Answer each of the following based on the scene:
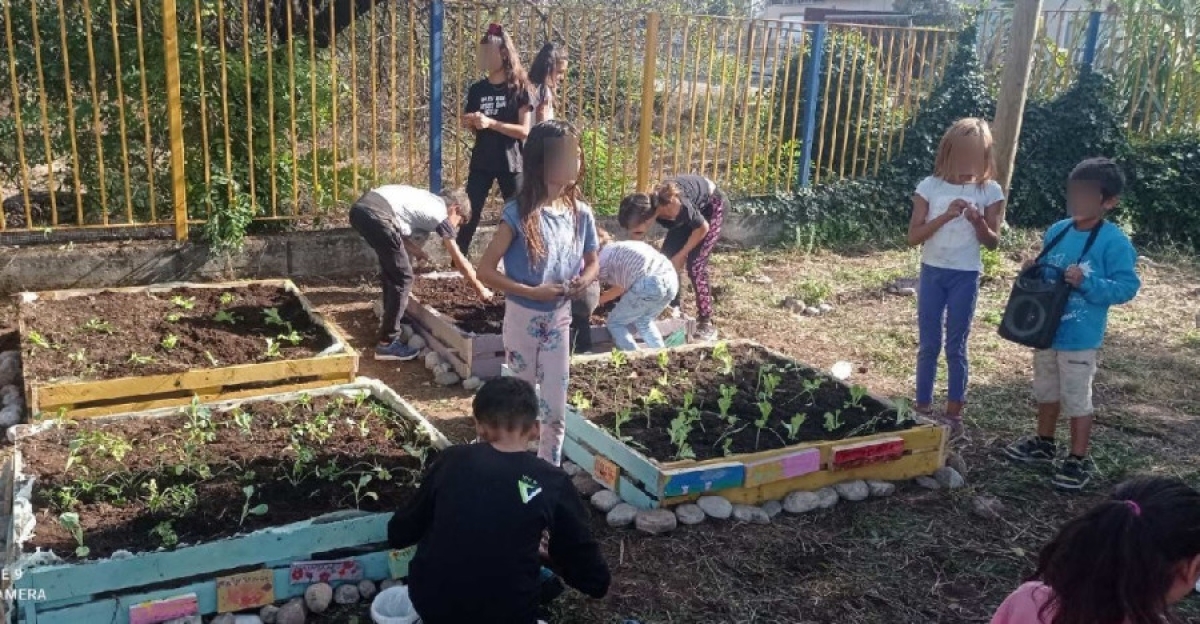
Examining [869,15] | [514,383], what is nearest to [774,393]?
[514,383]

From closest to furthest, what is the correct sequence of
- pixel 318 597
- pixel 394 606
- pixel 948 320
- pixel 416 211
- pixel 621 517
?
pixel 394 606 → pixel 318 597 → pixel 621 517 → pixel 948 320 → pixel 416 211

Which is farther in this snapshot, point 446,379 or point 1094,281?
point 446,379

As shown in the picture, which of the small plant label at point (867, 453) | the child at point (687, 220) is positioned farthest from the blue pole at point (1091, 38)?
the small plant label at point (867, 453)

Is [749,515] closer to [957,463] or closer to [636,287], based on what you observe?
[957,463]

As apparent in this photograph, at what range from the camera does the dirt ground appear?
3812 millimetres

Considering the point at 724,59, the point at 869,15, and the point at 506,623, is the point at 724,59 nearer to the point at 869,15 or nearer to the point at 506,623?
the point at 506,623

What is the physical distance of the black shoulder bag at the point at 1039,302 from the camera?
187 inches

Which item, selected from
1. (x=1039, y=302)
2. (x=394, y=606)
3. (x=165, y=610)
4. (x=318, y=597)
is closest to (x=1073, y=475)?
(x=1039, y=302)

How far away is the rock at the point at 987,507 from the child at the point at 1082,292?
435 mm

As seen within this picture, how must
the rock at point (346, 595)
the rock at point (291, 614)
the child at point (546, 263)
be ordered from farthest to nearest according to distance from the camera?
the child at point (546, 263), the rock at point (346, 595), the rock at point (291, 614)

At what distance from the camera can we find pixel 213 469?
405 cm

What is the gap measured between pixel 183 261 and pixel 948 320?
19.2 ft

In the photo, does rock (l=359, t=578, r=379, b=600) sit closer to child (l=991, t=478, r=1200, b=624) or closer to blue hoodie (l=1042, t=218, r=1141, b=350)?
child (l=991, t=478, r=1200, b=624)

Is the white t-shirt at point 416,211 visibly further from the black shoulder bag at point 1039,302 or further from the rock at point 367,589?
the black shoulder bag at point 1039,302
